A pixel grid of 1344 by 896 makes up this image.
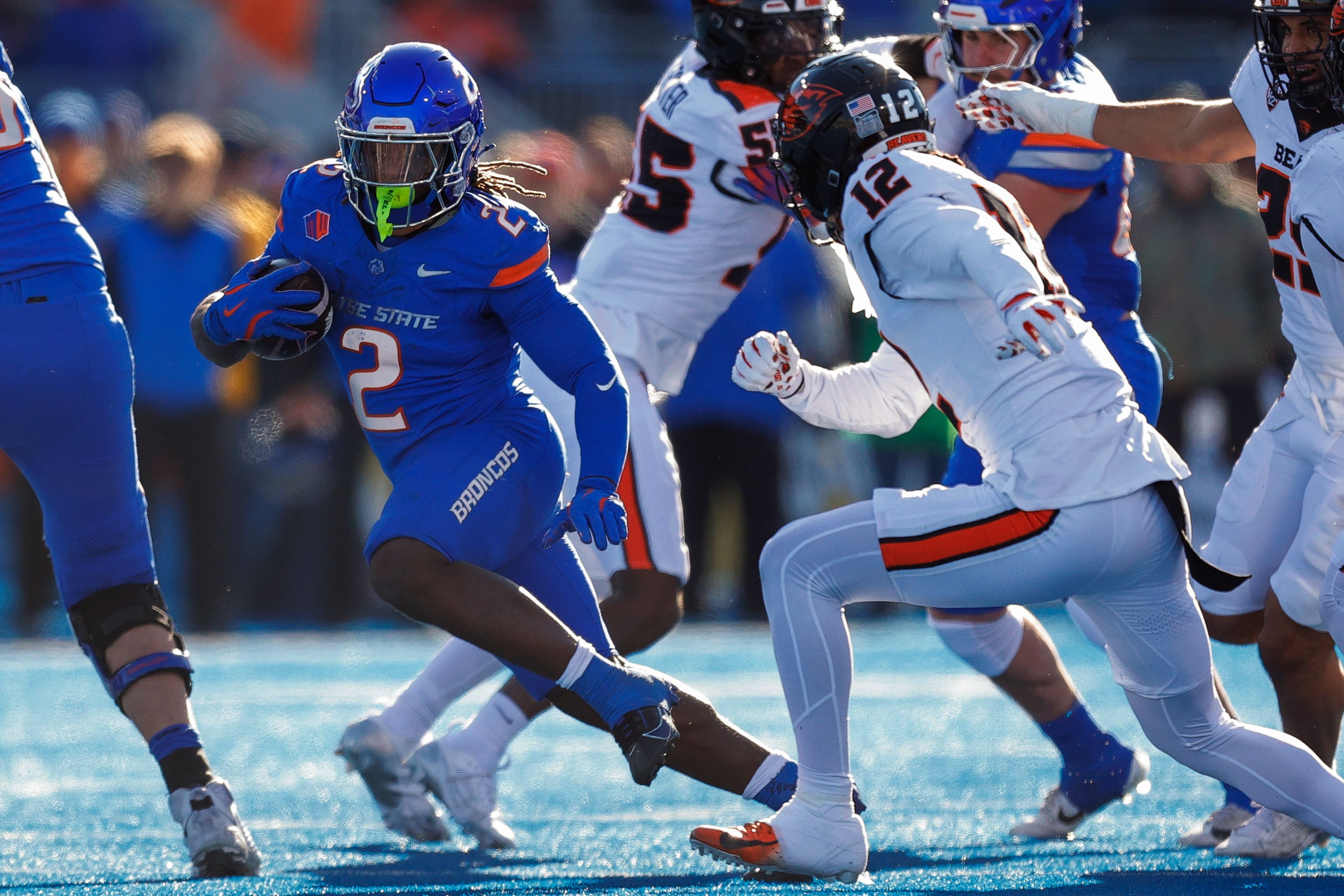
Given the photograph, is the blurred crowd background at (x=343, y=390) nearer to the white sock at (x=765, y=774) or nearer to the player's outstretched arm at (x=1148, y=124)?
the player's outstretched arm at (x=1148, y=124)

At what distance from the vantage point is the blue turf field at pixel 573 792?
3887mm

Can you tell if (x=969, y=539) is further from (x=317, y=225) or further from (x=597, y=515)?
(x=317, y=225)

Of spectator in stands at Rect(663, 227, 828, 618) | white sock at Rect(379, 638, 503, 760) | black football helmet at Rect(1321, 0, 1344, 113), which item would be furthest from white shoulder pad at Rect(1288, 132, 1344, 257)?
spectator in stands at Rect(663, 227, 828, 618)

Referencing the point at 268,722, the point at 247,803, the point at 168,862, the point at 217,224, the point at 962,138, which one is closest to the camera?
the point at 168,862

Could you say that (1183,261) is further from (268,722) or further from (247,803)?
(247,803)

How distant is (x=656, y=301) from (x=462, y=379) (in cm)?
113

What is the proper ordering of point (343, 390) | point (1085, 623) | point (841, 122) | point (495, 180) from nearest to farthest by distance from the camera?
point (841, 122)
point (495, 180)
point (1085, 623)
point (343, 390)

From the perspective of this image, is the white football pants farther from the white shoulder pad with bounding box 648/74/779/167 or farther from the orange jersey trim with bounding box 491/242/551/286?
the white shoulder pad with bounding box 648/74/779/167

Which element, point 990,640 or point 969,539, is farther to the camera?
point 990,640

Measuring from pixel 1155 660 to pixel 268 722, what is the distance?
3.85 meters

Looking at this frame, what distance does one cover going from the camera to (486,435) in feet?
12.6


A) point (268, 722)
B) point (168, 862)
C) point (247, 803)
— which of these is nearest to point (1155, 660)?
point (168, 862)

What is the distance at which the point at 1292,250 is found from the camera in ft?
13.0

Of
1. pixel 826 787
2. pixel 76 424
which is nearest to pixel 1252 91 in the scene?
pixel 826 787
